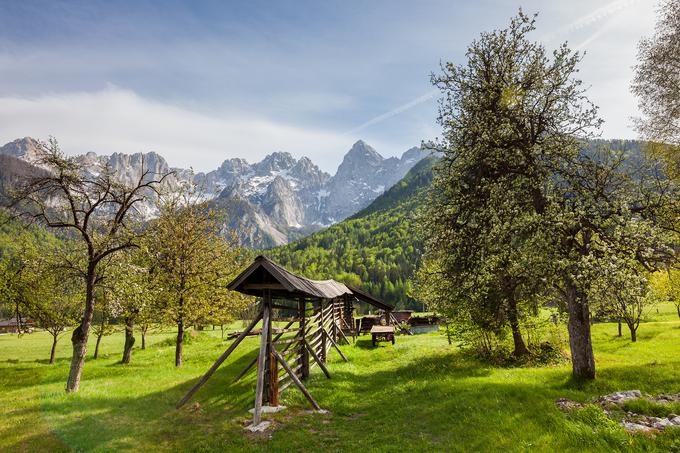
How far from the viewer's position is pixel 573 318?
14617mm

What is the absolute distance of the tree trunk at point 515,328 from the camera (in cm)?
2089

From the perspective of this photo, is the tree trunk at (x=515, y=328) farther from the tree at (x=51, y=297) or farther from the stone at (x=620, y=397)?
the tree at (x=51, y=297)

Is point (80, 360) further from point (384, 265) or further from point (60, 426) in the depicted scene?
point (384, 265)

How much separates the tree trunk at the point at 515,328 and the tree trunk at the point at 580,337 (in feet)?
18.7

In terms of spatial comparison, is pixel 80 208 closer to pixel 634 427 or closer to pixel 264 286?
pixel 264 286

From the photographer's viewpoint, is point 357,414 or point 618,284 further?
point 357,414

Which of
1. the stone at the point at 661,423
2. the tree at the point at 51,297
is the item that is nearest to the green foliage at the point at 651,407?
the stone at the point at 661,423

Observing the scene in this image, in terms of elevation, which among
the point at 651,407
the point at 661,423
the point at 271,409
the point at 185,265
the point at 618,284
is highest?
the point at 185,265

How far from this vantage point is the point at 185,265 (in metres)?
27.0

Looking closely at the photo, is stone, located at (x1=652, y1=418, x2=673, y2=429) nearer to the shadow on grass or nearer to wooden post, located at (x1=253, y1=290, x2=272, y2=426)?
the shadow on grass

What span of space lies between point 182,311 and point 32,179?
12.5 m

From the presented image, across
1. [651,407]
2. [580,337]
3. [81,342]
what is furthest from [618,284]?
[81,342]

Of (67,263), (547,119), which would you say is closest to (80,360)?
(67,263)

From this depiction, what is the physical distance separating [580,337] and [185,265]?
25.2 meters
